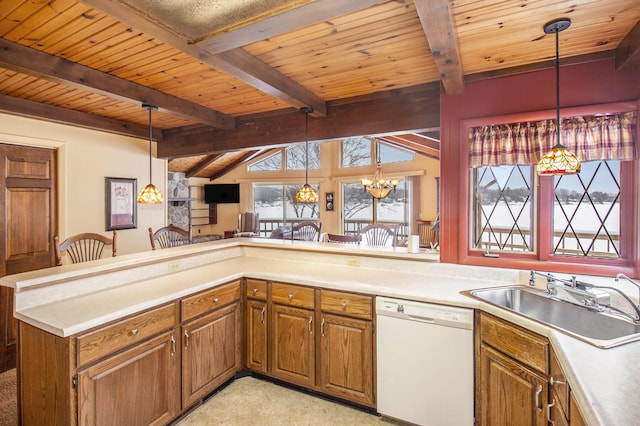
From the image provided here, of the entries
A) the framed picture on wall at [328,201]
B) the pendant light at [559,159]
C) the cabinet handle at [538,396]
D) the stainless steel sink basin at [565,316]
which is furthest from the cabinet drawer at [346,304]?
the framed picture on wall at [328,201]

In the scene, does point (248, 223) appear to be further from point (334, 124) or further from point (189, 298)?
point (189, 298)

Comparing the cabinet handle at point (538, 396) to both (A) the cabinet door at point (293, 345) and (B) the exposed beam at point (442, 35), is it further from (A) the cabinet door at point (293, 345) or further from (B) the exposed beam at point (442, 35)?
(B) the exposed beam at point (442, 35)

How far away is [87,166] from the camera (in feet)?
12.1

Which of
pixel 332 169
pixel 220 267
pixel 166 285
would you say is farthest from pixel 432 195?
pixel 166 285

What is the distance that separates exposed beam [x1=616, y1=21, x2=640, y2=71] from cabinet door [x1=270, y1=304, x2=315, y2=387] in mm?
2490

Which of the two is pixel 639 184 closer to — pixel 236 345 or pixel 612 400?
pixel 612 400

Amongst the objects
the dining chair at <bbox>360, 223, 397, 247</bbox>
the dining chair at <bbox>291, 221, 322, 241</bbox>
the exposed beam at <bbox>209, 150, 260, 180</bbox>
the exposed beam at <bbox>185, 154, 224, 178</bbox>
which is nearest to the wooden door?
the dining chair at <bbox>291, 221, 322, 241</bbox>

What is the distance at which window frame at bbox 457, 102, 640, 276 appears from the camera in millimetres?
2023

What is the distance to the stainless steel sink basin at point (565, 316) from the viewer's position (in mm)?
1475

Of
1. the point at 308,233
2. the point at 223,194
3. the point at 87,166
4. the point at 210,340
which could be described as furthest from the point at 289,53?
the point at 223,194

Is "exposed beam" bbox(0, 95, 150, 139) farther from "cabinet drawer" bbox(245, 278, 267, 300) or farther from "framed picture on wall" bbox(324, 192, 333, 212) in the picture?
"framed picture on wall" bbox(324, 192, 333, 212)

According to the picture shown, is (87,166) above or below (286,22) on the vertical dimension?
below

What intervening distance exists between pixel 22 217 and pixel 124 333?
92.5 inches

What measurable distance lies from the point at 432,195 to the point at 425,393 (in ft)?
19.4
